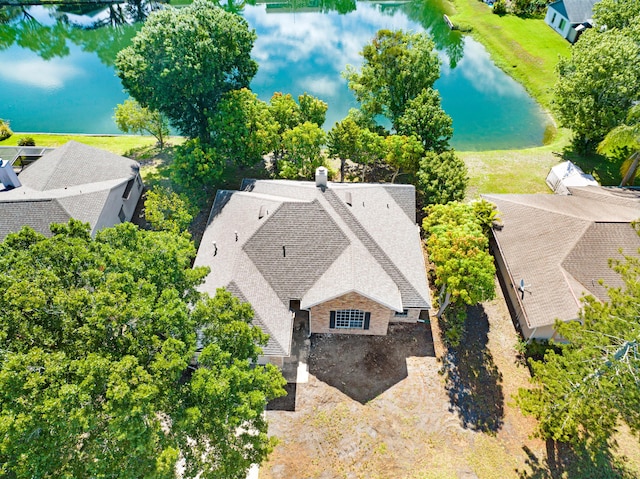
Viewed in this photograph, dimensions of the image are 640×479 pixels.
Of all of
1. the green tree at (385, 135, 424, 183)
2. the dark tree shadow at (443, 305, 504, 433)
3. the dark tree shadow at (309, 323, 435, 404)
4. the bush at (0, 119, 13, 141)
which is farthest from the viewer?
the bush at (0, 119, 13, 141)

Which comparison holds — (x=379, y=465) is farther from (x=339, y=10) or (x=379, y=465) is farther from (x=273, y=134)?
(x=339, y=10)

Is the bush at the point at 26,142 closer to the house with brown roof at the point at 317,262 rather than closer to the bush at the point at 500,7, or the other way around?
the house with brown roof at the point at 317,262

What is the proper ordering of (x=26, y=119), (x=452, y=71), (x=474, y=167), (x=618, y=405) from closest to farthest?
(x=618, y=405), (x=474, y=167), (x=26, y=119), (x=452, y=71)

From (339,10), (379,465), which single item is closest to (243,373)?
(379,465)

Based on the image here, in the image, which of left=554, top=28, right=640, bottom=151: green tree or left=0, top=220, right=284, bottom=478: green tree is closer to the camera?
left=0, top=220, right=284, bottom=478: green tree

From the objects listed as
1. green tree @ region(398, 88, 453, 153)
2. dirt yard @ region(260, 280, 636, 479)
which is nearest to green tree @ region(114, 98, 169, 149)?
green tree @ region(398, 88, 453, 153)

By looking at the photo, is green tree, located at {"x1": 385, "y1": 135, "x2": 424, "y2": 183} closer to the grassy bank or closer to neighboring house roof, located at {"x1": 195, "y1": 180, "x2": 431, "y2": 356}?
neighboring house roof, located at {"x1": 195, "y1": 180, "x2": 431, "y2": 356}
